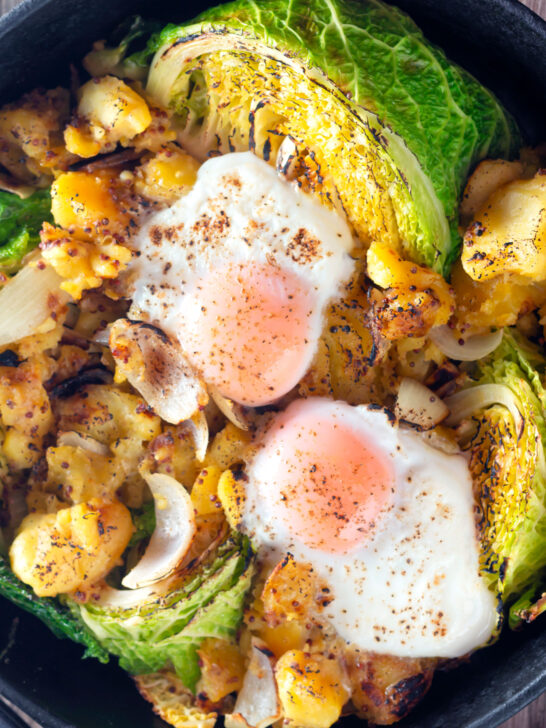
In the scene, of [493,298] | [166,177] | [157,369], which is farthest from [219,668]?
[166,177]

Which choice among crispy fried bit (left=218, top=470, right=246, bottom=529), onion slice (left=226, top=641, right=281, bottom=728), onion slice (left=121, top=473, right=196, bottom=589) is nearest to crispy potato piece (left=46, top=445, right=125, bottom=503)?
onion slice (left=121, top=473, right=196, bottom=589)

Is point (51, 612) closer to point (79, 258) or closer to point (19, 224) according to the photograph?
point (79, 258)

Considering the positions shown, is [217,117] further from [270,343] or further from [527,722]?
Result: [527,722]

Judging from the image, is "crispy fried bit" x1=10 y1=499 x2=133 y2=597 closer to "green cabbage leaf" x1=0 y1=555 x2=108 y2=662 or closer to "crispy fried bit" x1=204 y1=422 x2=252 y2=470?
"green cabbage leaf" x1=0 y1=555 x2=108 y2=662

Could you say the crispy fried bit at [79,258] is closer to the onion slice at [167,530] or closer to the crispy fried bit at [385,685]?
the onion slice at [167,530]

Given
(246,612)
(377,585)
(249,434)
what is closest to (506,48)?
(249,434)

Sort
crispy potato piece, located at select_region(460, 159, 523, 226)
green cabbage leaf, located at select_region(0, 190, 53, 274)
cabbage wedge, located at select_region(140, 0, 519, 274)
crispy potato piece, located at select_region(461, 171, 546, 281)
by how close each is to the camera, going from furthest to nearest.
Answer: green cabbage leaf, located at select_region(0, 190, 53, 274) → crispy potato piece, located at select_region(460, 159, 523, 226) → crispy potato piece, located at select_region(461, 171, 546, 281) → cabbage wedge, located at select_region(140, 0, 519, 274)
